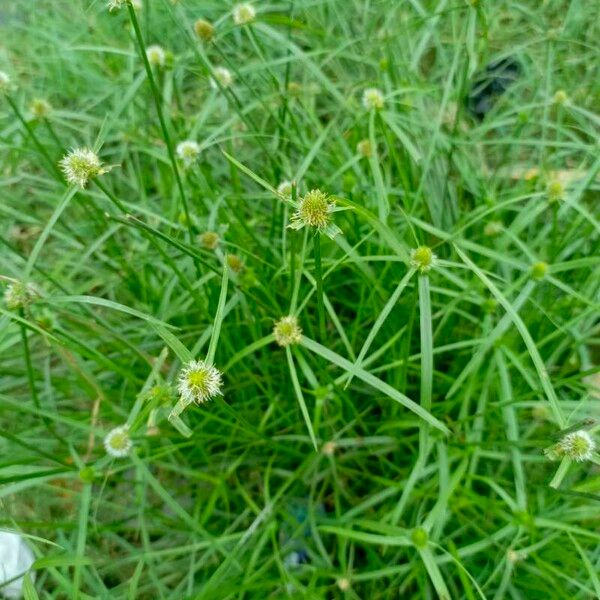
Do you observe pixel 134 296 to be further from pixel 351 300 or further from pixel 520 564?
pixel 520 564

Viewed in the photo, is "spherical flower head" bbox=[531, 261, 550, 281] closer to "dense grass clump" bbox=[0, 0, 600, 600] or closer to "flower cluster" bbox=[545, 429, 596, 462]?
"dense grass clump" bbox=[0, 0, 600, 600]

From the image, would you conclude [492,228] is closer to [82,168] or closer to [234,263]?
[234,263]

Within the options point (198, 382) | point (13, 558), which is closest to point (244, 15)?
point (198, 382)

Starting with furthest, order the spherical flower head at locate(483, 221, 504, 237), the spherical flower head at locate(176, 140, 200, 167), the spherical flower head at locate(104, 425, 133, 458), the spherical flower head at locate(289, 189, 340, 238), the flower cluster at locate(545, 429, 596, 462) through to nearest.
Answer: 1. the spherical flower head at locate(483, 221, 504, 237)
2. the spherical flower head at locate(176, 140, 200, 167)
3. the spherical flower head at locate(104, 425, 133, 458)
4. the flower cluster at locate(545, 429, 596, 462)
5. the spherical flower head at locate(289, 189, 340, 238)

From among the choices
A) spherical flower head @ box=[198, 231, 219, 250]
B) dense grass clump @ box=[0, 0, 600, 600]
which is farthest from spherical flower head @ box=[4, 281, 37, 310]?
spherical flower head @ box=[198, 231, 219, 250]

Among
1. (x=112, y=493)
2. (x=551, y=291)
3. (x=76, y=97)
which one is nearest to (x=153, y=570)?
(x=112, y=493)

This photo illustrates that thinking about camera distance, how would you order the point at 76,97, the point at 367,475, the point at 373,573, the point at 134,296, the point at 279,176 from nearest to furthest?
the point at 373,573 → the point at 367,475 → the point at 279,176 → the point at 134,296 → the point at 76,97

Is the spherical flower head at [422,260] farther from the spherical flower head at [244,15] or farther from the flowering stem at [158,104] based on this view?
the spherical flower head at [244,15]

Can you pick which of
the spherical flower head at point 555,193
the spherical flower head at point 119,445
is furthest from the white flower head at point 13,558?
the spherical flower head at point 555,193
